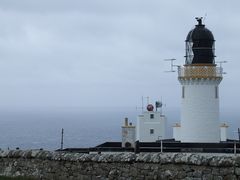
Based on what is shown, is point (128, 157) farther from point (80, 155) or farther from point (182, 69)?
point (182, 69)

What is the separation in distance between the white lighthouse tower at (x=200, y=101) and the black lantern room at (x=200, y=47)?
91 millimetres

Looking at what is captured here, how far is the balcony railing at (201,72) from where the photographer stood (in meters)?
33.9

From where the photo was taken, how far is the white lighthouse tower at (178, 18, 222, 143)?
33406 mm

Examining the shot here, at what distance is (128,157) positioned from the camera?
53.7 feet

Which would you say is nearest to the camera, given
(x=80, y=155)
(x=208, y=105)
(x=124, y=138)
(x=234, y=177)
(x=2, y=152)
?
(x=234, y=177)

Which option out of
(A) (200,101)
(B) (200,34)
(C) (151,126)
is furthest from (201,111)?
(C) (151,126)

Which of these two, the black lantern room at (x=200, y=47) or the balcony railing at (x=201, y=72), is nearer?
the balcony railing at (x=201, y=72)

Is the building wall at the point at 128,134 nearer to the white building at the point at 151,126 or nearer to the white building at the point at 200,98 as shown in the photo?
the white building at the point at 151,126

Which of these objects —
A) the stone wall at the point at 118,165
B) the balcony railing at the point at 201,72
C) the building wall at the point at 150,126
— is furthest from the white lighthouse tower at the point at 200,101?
the stone wall at the point at 118,165

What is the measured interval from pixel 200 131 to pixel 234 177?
18.9 meters

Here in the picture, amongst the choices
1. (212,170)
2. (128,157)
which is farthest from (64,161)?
(212,170)

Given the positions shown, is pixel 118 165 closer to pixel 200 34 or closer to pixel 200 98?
pixel 200 98

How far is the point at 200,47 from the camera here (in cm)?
3525

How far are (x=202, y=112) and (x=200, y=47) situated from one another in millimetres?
4396
